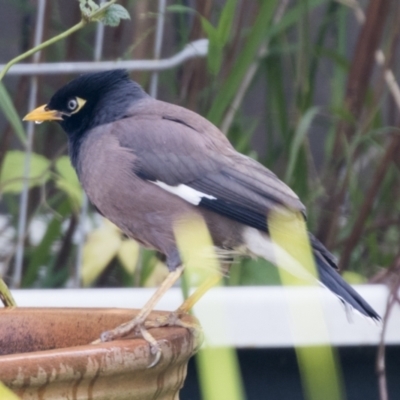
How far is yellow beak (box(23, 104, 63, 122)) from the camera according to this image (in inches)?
80.1

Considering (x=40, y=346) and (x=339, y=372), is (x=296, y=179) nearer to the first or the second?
(x=339, y=372)

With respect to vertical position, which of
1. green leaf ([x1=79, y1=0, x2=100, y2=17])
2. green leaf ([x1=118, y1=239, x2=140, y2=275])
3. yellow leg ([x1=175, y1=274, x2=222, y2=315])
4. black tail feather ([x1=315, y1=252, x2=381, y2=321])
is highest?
green leaf ([x1=79, y1=0, x2=100, y2=17])

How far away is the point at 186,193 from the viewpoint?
74.3 inches

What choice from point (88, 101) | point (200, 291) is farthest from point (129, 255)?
point (200, 291)

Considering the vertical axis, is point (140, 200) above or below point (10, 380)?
below

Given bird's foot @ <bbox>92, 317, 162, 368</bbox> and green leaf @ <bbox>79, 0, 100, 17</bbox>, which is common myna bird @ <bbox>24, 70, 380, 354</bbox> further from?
green leaf @ <bbox>79, 0, 100, 17</bbox>

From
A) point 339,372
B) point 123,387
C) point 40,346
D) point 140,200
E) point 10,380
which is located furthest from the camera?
point 339,372

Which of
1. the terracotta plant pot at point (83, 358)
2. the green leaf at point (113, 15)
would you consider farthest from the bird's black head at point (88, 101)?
the terracotta plant pot at point (83, 358)

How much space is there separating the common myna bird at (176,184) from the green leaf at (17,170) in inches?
10.9

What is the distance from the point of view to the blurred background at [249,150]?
7.50 ft

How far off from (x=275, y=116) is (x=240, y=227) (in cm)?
86

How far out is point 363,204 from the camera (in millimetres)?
2359

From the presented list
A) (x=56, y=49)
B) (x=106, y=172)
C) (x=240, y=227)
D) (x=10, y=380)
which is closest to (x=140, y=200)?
(x=106, y=172)

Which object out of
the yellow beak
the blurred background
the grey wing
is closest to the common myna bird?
the grey wing
